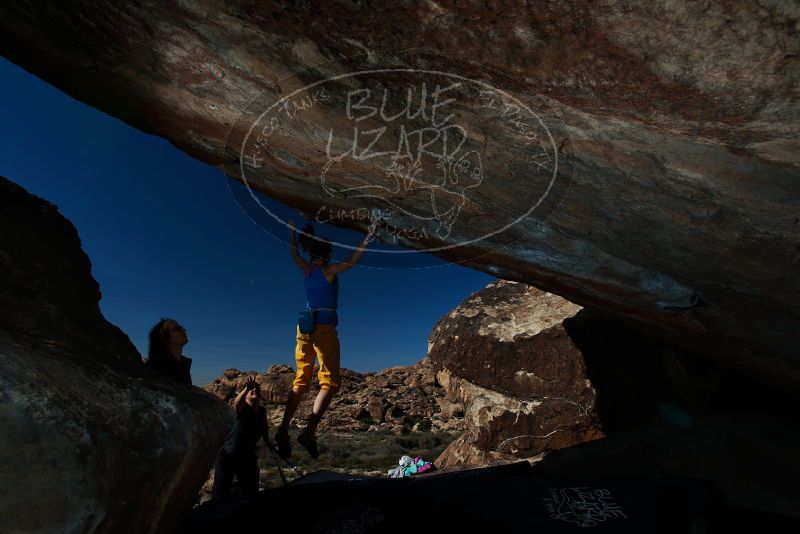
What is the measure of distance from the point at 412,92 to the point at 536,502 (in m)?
3.30

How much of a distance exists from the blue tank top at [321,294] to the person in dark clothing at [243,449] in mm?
1480

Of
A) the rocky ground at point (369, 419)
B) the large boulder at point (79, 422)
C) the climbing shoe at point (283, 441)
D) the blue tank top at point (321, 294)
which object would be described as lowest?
the large boulder at point (79, 422)

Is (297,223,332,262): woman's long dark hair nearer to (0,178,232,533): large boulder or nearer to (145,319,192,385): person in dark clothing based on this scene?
(145,319,192,385): person in dark clothing

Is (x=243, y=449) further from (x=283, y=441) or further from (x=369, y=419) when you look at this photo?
(x=369, y=419)

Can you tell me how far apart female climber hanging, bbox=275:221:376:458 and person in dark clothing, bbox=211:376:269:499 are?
705 mm

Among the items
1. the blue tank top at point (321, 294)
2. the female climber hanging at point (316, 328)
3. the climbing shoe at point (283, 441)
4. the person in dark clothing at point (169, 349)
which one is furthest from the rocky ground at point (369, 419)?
the blue tank top at point (321, 294)

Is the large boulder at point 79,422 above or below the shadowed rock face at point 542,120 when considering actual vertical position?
below

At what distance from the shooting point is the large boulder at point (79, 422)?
5.71ft

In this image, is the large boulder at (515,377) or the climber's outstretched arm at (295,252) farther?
the large boulder at (515,377)

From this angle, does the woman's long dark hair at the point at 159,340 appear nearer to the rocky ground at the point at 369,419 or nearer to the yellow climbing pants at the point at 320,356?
the yellow climbing pants at the point at 320,356

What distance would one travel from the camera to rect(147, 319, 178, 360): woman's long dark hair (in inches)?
180

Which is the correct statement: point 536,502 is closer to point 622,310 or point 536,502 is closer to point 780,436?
point 622,310

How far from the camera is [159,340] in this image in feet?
15.3

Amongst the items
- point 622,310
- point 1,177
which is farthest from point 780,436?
point 1,177
